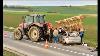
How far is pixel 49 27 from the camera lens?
45.7 ft

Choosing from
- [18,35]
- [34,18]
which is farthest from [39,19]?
[18,35]

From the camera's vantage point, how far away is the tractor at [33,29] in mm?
13438

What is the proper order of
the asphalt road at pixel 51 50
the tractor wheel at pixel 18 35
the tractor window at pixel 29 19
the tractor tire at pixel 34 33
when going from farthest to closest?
the tractor wheel at pixel 18 35
the tractor window at pixel 29 19
the tractor tire at pixel 34 33
the asphalt road at pixel 51 50

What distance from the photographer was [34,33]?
44.8ft

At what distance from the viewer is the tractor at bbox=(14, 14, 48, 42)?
529 inches

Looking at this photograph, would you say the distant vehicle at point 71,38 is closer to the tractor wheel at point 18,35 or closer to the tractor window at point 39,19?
the tractor window at point 39,19

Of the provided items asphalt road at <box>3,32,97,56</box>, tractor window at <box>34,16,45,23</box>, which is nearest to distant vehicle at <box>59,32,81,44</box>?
asphalt road at <box>3,32,97,56</box>

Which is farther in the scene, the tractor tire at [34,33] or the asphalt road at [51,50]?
the tractor tire at [34,33]

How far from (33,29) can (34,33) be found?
23 centimetres

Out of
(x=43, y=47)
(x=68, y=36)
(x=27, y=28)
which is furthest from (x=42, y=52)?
(x=27, y=28)

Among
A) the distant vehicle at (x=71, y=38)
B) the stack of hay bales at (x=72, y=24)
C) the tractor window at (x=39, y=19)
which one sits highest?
the tractor window at (x=39, y=19)

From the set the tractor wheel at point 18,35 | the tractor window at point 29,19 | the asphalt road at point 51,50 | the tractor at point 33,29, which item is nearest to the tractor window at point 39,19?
the tractor at point 33,29

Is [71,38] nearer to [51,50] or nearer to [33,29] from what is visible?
[51,50]

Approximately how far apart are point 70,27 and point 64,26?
0.37m
